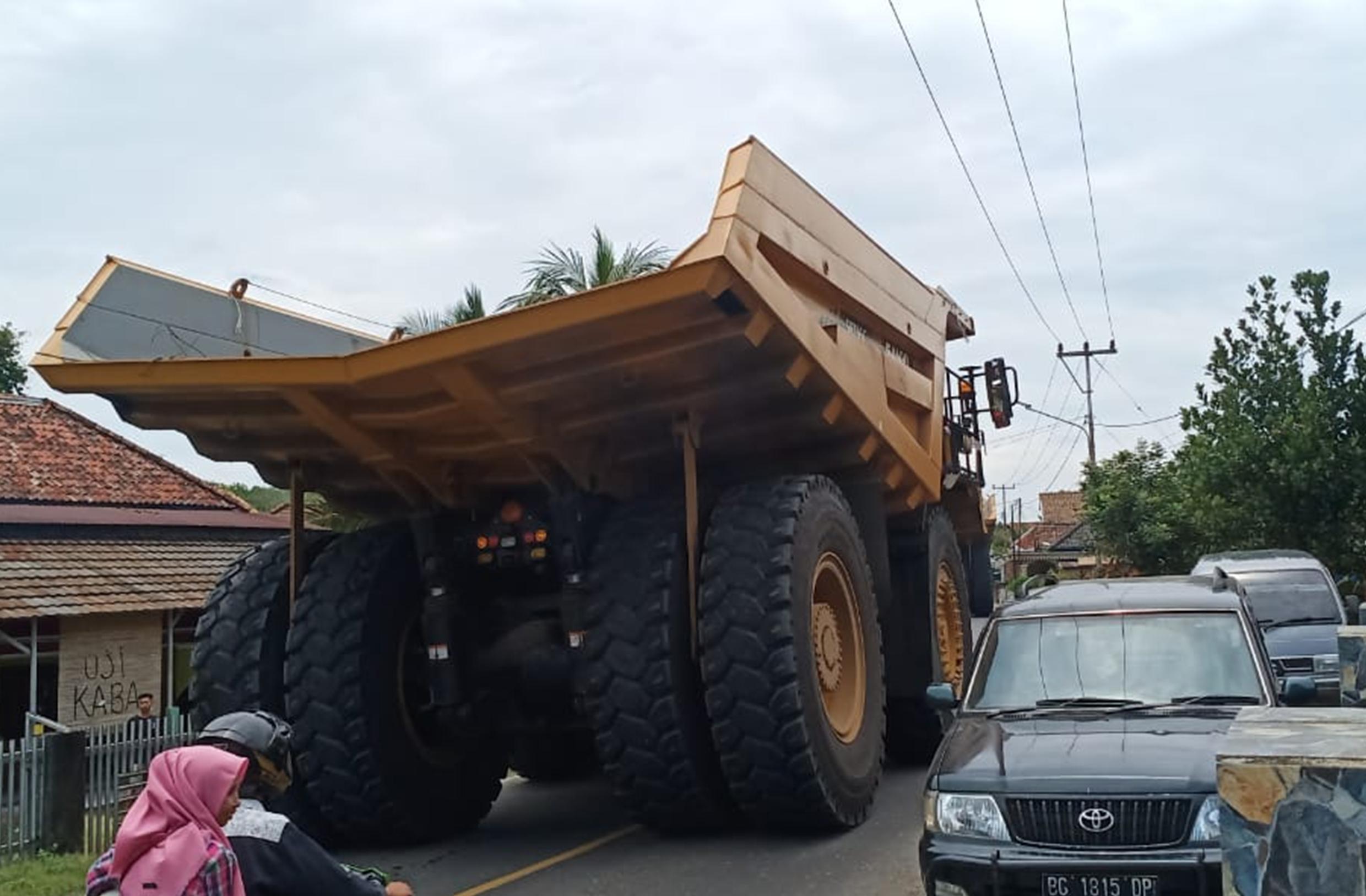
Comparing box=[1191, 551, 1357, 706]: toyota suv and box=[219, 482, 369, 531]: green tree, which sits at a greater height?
box=[219, 482, 369, 531]: green tree

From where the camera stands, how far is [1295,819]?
315cm

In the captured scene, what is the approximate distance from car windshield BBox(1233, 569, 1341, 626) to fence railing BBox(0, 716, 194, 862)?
10.4 metres

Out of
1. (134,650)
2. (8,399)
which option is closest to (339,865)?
(134,650)

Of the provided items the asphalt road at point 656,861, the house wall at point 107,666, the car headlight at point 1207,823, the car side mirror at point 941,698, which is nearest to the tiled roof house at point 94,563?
the house wall at point 107,666

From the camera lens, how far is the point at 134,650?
16.8 m

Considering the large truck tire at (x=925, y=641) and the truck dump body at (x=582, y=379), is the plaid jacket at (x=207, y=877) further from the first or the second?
the large truck tire at (x=925, y=641)

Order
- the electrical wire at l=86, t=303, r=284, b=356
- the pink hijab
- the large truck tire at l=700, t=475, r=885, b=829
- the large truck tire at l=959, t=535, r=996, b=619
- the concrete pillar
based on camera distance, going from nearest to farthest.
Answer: the pink hijab < the large truck tire at l=700, t=475, r=885, b=829 < the electrical wire at l=86, t=303, r=284, b=356 < the concrete pillar < the large truck tire at l=959, t=535, r=996, b=619

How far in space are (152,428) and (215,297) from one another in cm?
97

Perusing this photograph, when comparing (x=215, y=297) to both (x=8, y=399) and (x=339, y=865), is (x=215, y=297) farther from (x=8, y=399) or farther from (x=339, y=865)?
(x=8, y=399)

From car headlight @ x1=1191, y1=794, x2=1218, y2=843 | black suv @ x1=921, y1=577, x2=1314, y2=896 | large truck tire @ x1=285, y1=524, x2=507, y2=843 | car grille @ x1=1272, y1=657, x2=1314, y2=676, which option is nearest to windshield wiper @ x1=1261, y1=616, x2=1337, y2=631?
car grille @ x1=1272, y1=657, x2=1314, y2=676

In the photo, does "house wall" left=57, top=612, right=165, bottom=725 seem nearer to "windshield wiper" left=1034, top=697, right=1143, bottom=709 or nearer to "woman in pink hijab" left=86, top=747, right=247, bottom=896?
"windshield wiper" left=1034, top=697, right=1143, bottom=709

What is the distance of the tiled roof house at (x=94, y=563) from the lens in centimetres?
1538

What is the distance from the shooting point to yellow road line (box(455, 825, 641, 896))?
7359 millimetres

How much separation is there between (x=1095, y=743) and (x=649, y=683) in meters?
2.62
